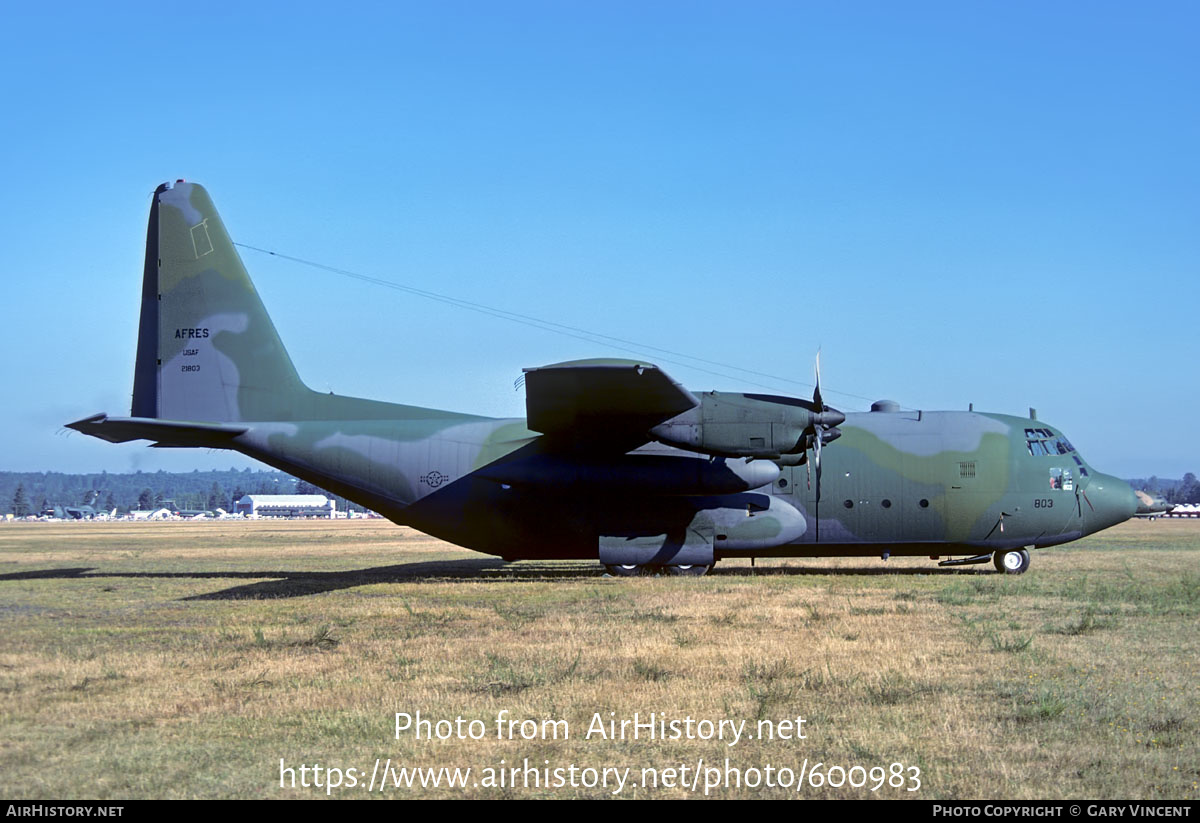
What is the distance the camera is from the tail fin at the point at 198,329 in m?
23.9

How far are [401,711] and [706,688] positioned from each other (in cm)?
319

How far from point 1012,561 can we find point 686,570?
768 centimetres

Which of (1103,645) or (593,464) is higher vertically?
(593,464)

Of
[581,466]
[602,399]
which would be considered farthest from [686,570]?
[602,399]

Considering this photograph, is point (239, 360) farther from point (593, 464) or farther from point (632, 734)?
point (632, 734)

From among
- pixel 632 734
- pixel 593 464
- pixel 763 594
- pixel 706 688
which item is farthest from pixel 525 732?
pixel 593 464

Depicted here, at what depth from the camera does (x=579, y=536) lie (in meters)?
23.3

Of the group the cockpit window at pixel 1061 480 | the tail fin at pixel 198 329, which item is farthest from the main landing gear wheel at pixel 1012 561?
the tail fin at pixel 198 329

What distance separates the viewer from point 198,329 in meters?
24.0

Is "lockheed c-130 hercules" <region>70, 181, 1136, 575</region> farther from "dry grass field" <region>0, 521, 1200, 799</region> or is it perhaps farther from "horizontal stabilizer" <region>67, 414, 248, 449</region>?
"dry grass field" <region>0, 521, 1200, 799</region>

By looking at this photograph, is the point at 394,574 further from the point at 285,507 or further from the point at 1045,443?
the point at 285,507

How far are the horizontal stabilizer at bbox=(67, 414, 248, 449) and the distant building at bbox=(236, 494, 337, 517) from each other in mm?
162893

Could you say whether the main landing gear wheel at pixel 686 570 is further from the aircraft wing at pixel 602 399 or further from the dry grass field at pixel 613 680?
the aircraft wing at pixel 602 399

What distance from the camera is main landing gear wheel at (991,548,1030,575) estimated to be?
24.4 metres
